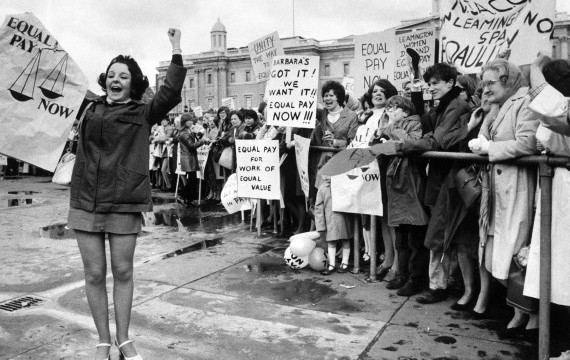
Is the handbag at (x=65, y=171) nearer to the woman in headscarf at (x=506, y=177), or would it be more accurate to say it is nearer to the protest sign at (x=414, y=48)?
the woman in headscarf at (x=506, y=177)

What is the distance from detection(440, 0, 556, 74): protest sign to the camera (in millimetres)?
4891

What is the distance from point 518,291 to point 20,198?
12.2 meters

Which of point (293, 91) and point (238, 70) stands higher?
point (238, 70)

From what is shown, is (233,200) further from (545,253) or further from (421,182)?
(545,253)

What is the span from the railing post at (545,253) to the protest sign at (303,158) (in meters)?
3.56

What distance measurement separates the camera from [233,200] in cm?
875

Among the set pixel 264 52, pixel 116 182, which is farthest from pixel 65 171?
pixel 264 52

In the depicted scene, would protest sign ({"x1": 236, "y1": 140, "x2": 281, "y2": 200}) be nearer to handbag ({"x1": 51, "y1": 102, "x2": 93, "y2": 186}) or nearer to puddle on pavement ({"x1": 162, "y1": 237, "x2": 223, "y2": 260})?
puddle on pavement ({"x1": 162, "y1": 237, "x2": 223, "y2": 260})

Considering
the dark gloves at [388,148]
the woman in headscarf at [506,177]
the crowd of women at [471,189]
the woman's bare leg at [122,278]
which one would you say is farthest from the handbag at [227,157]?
the woman's bare leg at [122,278]

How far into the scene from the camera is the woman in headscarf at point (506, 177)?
13.1 ft

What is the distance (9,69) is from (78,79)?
512 millimetres

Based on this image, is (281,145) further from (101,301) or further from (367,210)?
(101,301)

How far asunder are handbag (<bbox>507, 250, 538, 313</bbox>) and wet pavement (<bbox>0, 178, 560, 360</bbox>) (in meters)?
0.31

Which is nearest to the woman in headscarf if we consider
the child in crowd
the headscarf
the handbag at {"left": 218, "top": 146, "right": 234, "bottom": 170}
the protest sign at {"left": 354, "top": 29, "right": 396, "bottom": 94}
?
the headscarf
